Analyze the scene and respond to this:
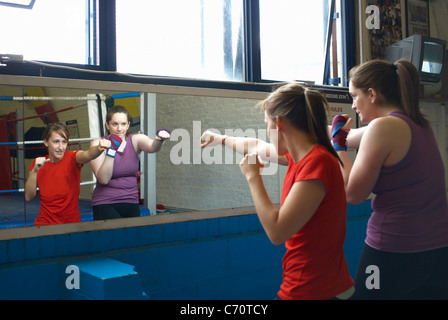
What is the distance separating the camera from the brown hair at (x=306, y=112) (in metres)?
1.30

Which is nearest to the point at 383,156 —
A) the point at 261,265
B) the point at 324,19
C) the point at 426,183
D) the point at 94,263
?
the point at 426,183

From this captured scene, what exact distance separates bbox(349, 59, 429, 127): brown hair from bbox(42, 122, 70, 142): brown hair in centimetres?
147

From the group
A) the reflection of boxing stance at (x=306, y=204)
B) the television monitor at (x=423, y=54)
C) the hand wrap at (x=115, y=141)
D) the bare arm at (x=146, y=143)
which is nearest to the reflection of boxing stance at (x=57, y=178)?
the hand wrap at (x=115, y=141)

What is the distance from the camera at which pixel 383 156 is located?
1.40m

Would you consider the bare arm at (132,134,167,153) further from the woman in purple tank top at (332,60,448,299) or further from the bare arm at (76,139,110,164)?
the woman in purple tank top at (332,60,448,299)

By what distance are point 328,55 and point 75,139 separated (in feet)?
7.68

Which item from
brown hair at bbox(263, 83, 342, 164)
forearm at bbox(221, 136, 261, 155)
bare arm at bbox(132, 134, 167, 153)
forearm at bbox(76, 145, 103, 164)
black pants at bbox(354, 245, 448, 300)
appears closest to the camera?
brown hair at bbox(263, 83, 342, 164)

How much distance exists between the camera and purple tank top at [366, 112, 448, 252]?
1.41 m

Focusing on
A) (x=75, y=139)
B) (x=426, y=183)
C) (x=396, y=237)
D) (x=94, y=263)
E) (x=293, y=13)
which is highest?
(x=293, y=13)

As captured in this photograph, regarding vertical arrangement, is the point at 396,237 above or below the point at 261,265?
above

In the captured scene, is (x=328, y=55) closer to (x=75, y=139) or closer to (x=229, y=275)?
(x=229, y=275)

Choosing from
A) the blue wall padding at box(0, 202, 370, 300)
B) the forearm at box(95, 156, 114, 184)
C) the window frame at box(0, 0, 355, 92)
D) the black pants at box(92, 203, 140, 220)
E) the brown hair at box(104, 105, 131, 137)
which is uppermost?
the window frame at box(0, 0, 355, 92)

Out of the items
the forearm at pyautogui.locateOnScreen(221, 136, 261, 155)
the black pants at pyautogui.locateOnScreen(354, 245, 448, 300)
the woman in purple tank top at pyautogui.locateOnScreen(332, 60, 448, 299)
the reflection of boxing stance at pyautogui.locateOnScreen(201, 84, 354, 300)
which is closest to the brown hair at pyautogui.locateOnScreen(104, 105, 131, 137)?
the forearm at pyautogui.locateOnScreen(221, 136, 261, 155)

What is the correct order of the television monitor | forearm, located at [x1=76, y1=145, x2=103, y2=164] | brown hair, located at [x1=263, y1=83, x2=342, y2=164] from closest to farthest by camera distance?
brown hair, located at [x1=263, y1=83, x2=342, y2=164] < forearm, located at [x1=76, y1=145, x2=103, y2=164] < the television monitor
